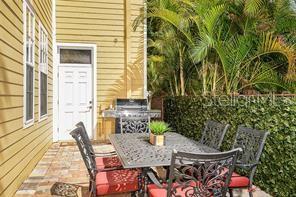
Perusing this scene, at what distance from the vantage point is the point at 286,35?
585 centimetres

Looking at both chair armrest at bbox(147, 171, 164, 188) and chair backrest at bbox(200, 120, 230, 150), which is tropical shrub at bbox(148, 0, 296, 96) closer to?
chair backrest at bbox(200, 120, 230, 150)

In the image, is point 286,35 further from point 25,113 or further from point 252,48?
point 25,113

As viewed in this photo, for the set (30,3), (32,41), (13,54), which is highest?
(30,3)

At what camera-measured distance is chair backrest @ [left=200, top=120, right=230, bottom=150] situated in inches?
138

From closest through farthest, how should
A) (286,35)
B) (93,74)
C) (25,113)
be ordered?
(25,113) → (286,35) → (93,74)

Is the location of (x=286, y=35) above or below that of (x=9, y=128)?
above

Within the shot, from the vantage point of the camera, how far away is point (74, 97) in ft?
25.8

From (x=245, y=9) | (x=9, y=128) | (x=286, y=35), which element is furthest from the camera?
(x=286, y=35)

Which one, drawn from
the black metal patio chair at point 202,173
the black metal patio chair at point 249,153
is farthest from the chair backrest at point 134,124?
the black metal patio chair at point 202,173

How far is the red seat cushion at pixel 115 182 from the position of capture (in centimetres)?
283

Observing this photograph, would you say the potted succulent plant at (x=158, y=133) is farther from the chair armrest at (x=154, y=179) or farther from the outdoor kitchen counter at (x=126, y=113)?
the outdoor kitchen counter at (x=126, y=113)

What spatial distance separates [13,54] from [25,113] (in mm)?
972

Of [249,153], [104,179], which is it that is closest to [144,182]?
[104,179]

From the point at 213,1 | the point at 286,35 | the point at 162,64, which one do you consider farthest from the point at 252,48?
the point at 162,64
